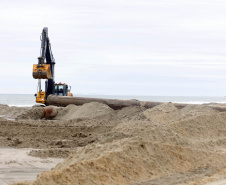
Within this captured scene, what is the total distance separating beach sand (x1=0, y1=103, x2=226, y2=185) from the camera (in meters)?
8.54

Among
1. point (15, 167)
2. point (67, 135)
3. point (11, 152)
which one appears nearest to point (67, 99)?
point (67, 135)

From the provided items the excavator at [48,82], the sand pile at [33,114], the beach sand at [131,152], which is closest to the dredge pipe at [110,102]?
the excavator at [48,82]

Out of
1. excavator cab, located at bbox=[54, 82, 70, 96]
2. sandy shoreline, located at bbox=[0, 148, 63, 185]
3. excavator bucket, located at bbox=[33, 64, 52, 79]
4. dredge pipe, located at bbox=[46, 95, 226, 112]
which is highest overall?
excavator bucket, located at bbox=[33, 64, 52, 79]

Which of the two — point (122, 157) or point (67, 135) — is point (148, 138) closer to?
point (122, 157)

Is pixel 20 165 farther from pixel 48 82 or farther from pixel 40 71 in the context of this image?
pixel 48 82

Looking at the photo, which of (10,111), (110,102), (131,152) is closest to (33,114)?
(110,102)

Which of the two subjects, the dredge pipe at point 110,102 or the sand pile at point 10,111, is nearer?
the dredge pipe at point 110,102

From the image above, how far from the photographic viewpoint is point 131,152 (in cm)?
964

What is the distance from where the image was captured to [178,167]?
401 inches

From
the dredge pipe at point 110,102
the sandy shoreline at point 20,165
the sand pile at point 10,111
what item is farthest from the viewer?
the sand pile at point 10,111

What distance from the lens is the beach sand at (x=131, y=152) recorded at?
8543 mm

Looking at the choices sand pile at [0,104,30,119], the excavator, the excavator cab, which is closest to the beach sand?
sand pile at [0,104,30,119]

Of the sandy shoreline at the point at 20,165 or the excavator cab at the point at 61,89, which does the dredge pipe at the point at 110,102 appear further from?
the sandy shoreline at the point at 20,165

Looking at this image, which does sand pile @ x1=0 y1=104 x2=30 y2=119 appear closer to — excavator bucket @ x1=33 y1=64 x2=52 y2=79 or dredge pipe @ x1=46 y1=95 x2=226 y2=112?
dredge pipe @ x1=46 y1=95 x2=226 y2=112
